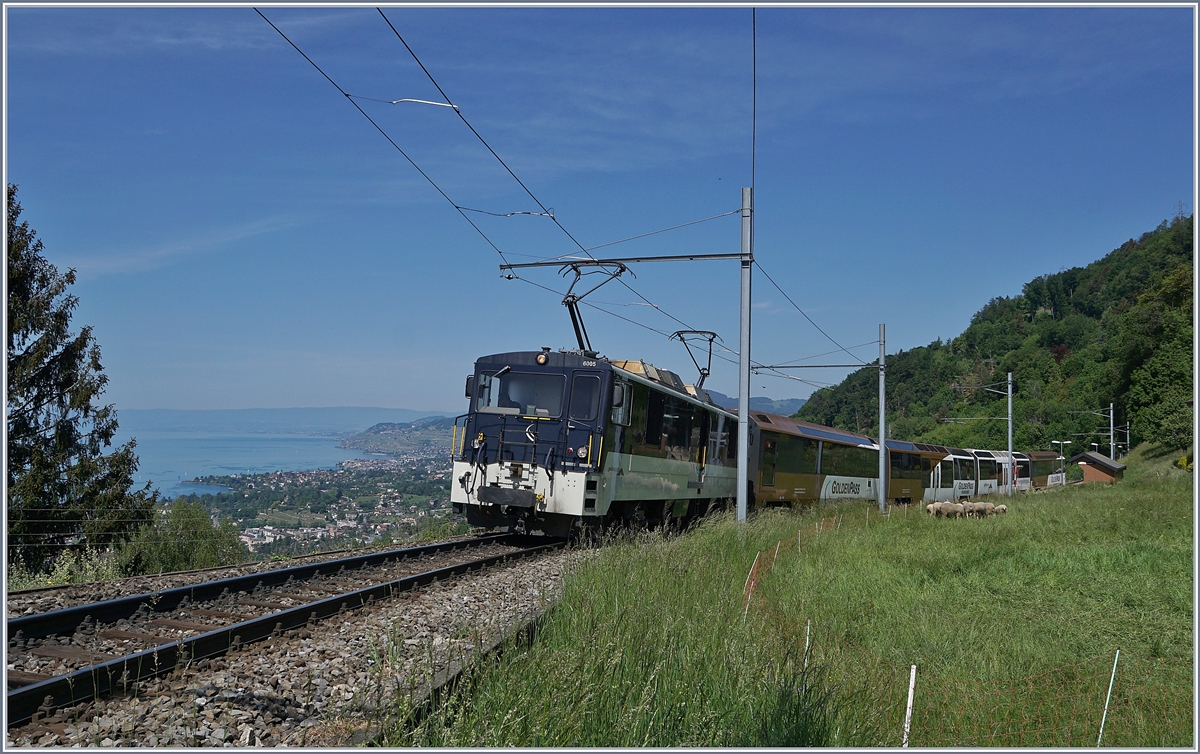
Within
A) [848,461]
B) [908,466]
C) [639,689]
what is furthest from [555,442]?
[908,466]

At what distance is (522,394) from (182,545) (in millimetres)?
7062

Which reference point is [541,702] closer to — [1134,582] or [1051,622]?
[1051,622]

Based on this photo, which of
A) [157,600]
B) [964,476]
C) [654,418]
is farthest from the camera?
[964,476]

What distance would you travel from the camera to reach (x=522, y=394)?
1443cm

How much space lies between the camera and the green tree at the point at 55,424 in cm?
2008

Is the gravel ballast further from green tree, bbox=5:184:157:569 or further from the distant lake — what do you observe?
the distant lake

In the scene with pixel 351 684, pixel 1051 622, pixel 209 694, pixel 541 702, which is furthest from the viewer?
pixel 1051 622

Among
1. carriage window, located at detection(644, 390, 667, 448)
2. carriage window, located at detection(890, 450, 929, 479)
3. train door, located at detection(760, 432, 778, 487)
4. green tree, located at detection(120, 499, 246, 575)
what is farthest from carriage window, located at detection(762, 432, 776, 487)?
green tree, located at detection(120, 499, 246, 575)

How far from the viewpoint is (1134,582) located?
10.5 m

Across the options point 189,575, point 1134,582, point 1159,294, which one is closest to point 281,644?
point 189,575

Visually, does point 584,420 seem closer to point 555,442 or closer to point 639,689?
point 555,442

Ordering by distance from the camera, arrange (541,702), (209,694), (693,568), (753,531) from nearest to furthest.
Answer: (541,702) → (209,694) → (693,568) → (753,531)

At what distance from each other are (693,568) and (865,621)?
77.3 inches

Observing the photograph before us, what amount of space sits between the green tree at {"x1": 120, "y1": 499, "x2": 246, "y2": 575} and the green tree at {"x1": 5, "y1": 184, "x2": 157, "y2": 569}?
6.29 ft
